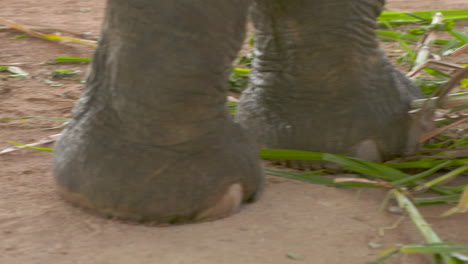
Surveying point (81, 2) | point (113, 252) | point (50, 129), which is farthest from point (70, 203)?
point (81, 2)

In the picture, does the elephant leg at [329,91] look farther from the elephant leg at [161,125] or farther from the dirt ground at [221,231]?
the elephant leg at [161,125]

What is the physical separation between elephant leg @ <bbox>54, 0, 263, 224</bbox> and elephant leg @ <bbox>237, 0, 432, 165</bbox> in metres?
0.26

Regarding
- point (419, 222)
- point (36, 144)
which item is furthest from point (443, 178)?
point (36, 144)

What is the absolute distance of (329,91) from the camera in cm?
128

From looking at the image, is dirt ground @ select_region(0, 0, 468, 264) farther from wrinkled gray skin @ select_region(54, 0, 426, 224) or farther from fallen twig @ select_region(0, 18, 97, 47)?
fallen twig @ select_region(0, 18, 97, 47)

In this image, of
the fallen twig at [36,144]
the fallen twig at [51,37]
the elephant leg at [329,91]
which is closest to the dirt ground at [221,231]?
the fallen twig at [36,144]

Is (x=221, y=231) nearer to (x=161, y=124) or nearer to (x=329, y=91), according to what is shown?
(x=161, y=124)

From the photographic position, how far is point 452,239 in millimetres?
971

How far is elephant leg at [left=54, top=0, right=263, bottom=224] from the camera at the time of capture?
95 centimetres

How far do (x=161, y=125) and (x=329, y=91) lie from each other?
42 centimetres

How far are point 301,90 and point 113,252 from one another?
56cm

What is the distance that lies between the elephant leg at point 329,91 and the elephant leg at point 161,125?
265mm

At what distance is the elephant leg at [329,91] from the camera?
1.27 m

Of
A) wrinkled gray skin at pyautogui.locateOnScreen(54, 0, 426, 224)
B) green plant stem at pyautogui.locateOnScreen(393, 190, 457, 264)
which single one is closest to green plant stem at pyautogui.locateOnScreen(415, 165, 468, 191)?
green plant stem at pyautogui.locateOnScreen(393, 190, 457, 264)
